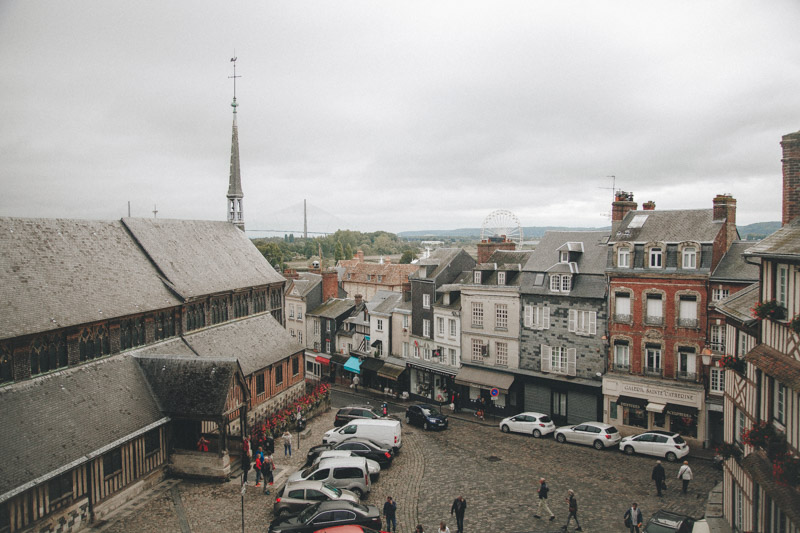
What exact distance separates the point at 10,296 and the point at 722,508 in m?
26.5

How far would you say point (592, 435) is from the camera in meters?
27.3

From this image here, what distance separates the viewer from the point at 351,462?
21.2 m

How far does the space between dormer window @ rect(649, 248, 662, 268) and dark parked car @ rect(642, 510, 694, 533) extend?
1503cm

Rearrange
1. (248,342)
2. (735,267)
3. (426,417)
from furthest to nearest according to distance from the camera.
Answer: (248,342) → (426,417) → (735,267)

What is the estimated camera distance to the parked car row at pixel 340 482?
17.4m

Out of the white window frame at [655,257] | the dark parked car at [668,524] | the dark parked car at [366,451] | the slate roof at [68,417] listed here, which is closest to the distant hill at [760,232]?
the white window frame at [655,257]

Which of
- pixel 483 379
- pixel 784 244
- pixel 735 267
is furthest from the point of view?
pixel 483 379

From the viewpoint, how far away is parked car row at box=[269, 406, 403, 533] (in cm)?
1738

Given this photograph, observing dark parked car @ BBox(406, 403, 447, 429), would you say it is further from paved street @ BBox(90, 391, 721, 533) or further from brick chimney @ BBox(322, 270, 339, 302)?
brick chimney @ BBox(322, 270, 339, 302)

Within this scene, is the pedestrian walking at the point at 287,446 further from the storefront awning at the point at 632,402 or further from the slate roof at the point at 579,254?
the storefront awning at the point at 632,402

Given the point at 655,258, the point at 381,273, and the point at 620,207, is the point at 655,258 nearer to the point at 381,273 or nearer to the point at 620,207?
the point at 620,207

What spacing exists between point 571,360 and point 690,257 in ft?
28.3

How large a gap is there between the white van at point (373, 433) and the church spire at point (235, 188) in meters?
20.8

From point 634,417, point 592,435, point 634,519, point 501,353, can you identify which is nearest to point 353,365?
point 501,353
